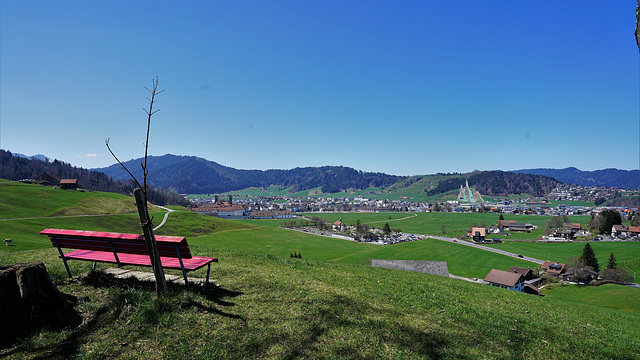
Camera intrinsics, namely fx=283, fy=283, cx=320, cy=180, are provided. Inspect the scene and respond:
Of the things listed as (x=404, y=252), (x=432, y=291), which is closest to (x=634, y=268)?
(x=404, y=252)

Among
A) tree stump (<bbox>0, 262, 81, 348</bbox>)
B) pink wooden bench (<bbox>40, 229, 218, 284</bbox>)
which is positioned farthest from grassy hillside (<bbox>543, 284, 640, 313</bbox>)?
tree stump (<bbox>0, 262, 81, 348</bbox>)

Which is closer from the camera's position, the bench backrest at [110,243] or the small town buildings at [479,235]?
the bench backrest at [110,243]

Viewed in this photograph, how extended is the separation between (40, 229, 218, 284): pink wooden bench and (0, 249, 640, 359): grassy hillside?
0.58 m

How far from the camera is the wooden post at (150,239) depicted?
6039 mm

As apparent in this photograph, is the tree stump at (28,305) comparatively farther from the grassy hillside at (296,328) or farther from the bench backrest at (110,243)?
the bench backrest at (110,243)

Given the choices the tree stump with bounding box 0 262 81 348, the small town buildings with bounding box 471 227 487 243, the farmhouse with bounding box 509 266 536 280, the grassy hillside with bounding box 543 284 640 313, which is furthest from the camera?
the small town buildings with bounding box 471 227 487 243

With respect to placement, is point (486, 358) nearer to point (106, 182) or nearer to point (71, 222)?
point (71, 222)

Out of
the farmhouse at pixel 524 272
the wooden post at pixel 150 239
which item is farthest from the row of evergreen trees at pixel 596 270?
the wooden post at pixel 150 239

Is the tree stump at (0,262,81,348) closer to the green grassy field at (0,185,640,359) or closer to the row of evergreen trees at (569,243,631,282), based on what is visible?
the green grassy field at (0,185,640,359)

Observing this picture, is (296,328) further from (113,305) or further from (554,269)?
(554,269)

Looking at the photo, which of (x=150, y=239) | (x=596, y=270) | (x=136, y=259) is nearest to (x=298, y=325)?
(x=150, y=239)

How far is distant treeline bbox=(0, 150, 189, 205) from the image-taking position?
6220 inches

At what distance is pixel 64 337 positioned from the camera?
4984mm

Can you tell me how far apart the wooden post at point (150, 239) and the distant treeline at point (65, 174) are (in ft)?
570
